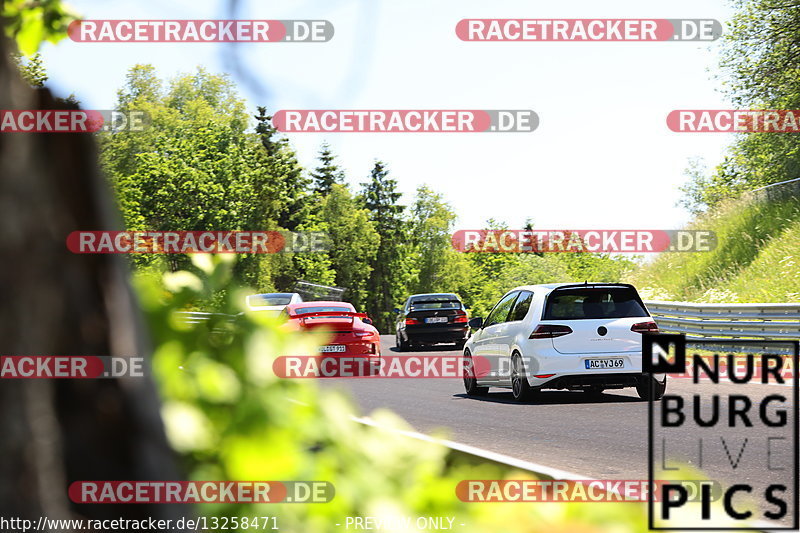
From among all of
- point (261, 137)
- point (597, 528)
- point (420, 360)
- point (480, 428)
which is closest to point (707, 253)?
point (420, 360)

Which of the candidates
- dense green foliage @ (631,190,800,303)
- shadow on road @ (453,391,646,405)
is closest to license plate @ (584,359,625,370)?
shadow on road @ (453,391,646,405)

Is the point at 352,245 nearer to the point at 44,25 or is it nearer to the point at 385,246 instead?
the point at 385,246

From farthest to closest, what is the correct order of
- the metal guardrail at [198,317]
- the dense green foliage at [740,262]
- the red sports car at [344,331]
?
the dense green foliage at [740,262] → the red sports car at [344,331] → the metal guardrail at [198,317]

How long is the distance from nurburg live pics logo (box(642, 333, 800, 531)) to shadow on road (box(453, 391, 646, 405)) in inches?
38.9

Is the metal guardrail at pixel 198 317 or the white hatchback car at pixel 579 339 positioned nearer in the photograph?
the metal guardrail at pixel 198 317

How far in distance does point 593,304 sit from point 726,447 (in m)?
3.84

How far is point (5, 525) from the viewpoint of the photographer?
113cm

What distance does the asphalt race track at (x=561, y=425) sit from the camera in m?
7.97

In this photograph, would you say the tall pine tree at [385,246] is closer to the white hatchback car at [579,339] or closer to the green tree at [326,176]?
the green tree at [326,176]

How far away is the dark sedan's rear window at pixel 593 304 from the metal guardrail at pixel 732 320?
482cm

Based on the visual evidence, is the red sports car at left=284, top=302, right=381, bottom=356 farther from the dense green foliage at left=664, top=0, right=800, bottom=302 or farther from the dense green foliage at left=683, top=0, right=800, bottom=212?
the dense green foliage at left=683, top=0, right=800, bottom=212

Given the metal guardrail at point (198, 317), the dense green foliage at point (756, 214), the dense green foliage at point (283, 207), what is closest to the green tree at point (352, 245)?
the dense green foliage at point (283, 207)

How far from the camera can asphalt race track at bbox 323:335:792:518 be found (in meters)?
7.97

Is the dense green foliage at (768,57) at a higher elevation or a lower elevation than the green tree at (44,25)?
higher
